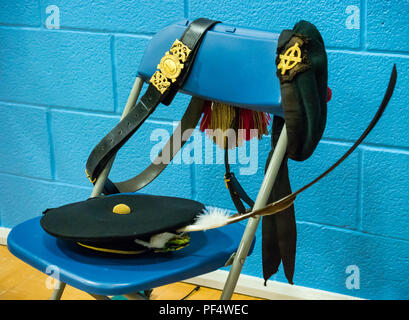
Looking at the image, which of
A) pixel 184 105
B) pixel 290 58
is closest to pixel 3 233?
pixel 184 105

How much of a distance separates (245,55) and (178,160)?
73 cm

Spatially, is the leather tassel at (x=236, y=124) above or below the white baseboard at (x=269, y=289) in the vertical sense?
above

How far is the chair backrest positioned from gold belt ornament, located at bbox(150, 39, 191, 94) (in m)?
0.03

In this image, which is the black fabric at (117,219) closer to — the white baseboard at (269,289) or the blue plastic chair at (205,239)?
the blue plastic chair at (205,239)

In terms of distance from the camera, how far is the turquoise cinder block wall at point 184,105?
1561mm

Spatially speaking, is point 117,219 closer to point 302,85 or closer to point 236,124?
point 236,124

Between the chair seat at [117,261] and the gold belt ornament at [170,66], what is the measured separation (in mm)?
344

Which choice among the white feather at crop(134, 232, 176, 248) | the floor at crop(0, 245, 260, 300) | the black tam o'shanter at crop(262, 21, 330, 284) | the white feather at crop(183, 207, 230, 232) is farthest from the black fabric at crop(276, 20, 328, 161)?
the floor at crop(0, 245, 260, 300)

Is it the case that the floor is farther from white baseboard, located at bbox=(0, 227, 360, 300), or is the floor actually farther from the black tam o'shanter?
the black tam o'shanter

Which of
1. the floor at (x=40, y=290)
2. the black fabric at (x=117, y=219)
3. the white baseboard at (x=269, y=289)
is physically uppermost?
the black fabric at (x=117, y=219)

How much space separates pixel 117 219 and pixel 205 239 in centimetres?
20

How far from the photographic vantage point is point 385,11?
4.91 ft

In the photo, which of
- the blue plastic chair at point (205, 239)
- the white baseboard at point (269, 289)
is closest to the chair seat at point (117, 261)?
the blue plastic chair at point (205, 239)
